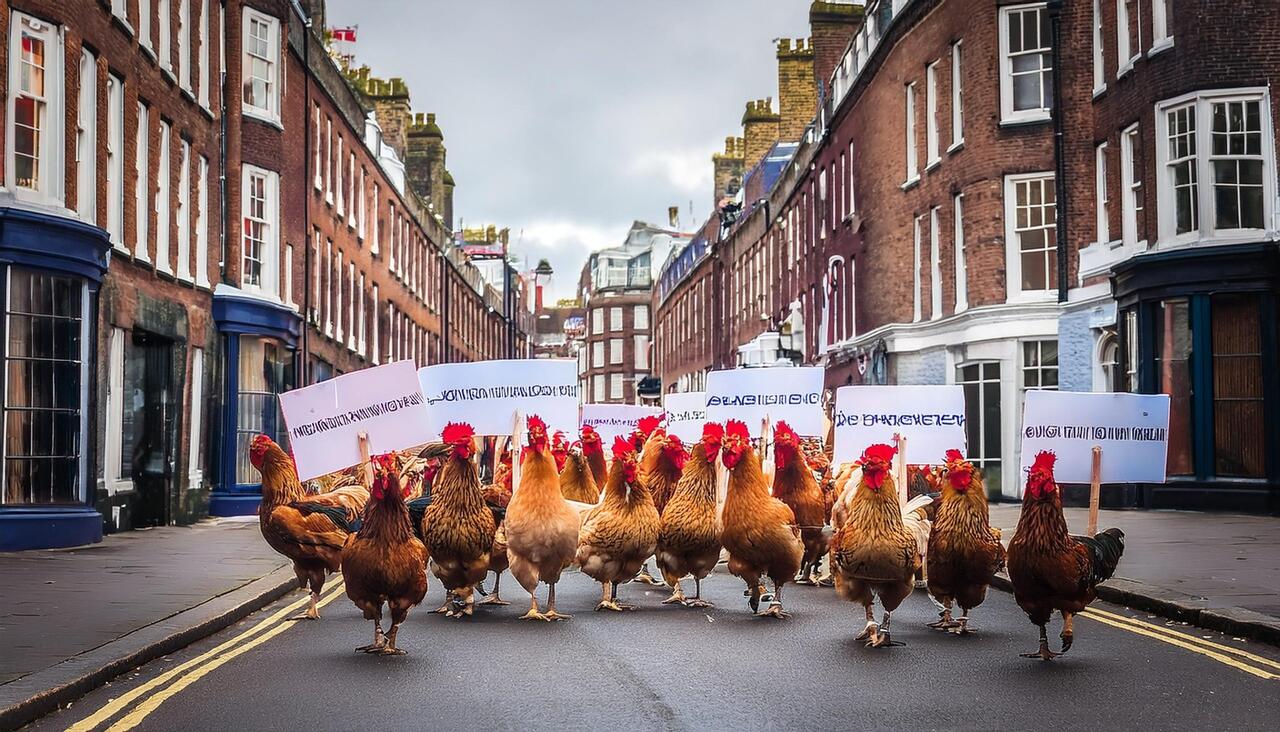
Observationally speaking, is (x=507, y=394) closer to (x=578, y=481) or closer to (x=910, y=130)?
(x=578, y=481)

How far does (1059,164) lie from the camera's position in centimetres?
2831

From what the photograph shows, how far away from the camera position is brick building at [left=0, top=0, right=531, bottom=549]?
58.2 ft

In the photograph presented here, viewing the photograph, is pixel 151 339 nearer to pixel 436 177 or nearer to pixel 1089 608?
pixel 1089 608

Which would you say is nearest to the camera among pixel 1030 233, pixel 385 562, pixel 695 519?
pixel 385 562

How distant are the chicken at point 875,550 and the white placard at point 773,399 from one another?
8141 mm

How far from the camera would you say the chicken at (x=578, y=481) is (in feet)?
49.2

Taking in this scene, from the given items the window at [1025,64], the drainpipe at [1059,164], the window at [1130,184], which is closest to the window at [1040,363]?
the drainpipe at [1059,164]

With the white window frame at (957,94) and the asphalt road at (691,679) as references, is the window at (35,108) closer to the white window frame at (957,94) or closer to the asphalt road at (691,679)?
the asphalt road at (691,679)

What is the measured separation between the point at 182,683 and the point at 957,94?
26.3 m

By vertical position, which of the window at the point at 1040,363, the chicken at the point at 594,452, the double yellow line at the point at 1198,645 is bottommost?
the double yellow line at the point at 1198,645

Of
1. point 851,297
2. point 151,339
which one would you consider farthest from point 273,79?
point 851,297

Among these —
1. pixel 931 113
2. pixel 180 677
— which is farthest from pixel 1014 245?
pixel 180 677

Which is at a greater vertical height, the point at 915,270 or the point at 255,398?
the point at 915,270

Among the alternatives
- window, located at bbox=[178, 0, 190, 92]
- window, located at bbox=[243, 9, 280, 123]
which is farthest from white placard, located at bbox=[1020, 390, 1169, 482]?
window, located at bbox=[243, 9, 280, 123]
